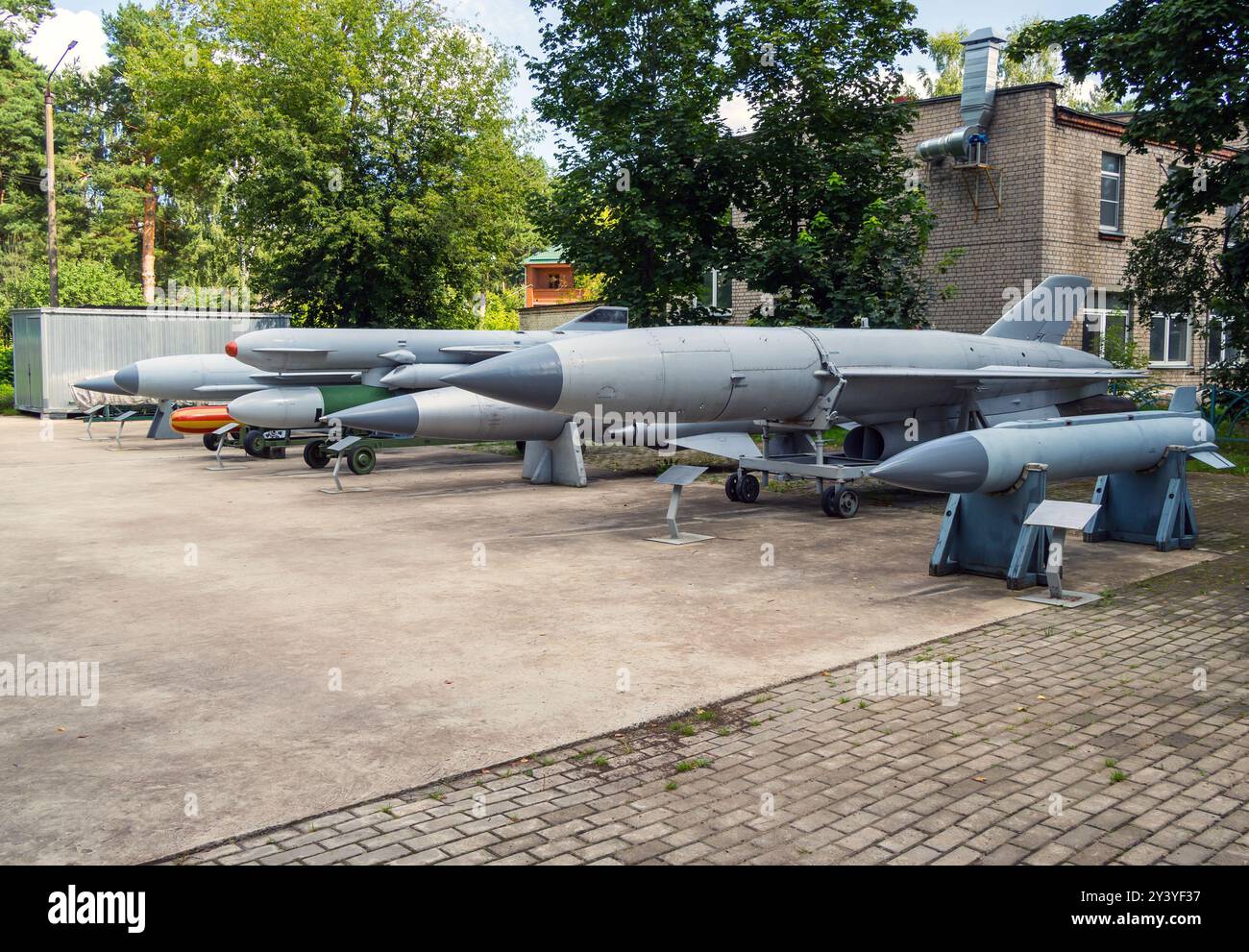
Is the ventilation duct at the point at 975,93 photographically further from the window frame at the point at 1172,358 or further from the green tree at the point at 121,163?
the green tree at the point at 121,163

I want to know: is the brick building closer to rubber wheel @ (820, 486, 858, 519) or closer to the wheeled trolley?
the wheeled trolley

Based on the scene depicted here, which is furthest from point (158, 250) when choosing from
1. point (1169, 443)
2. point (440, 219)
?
point (1169, 443)

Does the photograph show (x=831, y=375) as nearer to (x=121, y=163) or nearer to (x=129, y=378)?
(x=129, y=378)

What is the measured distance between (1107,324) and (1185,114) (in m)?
7.29

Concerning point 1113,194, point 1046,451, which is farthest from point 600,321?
point 1113,194

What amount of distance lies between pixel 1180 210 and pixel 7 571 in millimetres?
17564

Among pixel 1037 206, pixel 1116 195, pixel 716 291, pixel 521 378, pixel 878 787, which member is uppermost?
pixel 1116 195

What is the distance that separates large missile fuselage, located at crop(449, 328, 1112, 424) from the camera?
1002 centimetres

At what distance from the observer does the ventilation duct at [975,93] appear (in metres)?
20.4

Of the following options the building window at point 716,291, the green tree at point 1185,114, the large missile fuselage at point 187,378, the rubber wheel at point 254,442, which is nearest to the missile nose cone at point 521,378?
the building window at point 716,291

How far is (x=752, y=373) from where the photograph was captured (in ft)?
36.5

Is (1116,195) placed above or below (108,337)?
above

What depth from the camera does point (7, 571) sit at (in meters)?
9.14

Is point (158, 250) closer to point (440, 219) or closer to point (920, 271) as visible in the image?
point (440, 219)
